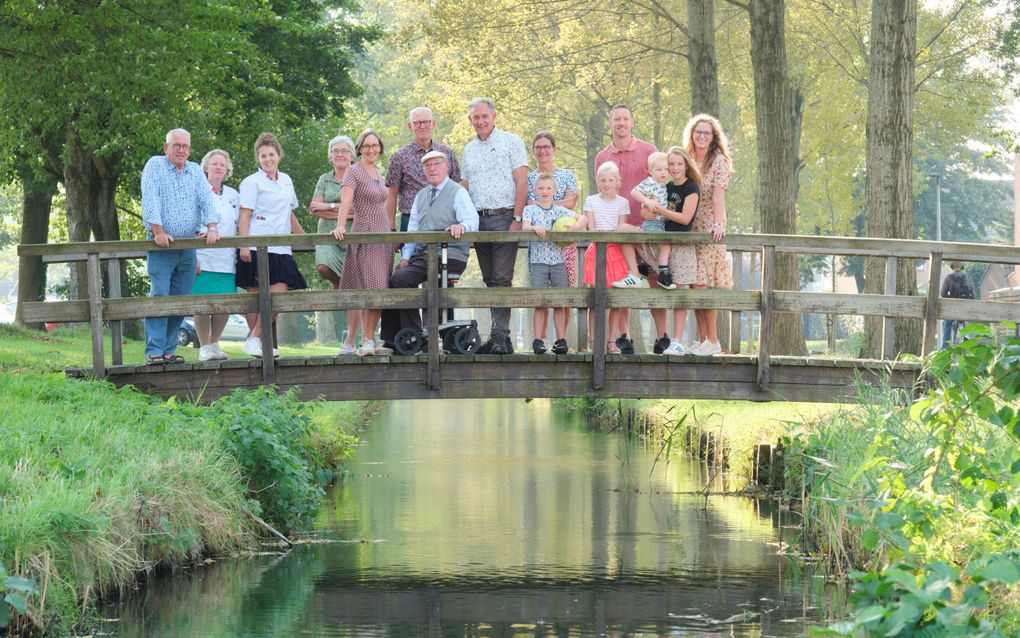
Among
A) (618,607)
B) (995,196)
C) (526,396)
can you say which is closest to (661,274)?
(526,396)

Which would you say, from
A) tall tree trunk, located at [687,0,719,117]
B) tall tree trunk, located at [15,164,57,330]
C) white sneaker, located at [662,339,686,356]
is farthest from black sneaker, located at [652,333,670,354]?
tall tree trunk, located at [15,164,57,330]

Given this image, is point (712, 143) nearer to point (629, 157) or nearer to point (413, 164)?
point (629, 157)

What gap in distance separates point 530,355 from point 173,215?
10.4 ft

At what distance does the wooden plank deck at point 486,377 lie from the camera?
493 inches

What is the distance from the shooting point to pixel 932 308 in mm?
12781

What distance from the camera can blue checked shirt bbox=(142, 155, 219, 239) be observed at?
40.2 ft

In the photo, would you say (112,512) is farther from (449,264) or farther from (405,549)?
(449,264)

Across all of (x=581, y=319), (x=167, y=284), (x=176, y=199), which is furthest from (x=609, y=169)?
(x=167, y=284)

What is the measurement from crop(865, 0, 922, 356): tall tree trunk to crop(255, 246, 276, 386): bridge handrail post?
6.91 metres

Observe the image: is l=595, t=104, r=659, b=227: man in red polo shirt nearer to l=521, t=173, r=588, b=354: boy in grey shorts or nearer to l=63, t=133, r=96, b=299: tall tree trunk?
l=521, t=173, r=588, b=354: boy in grey shorts

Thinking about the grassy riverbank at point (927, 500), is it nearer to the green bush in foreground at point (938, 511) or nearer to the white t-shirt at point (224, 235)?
the green bush in foreground at point (938, 511)

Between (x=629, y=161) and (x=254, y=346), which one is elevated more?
(x=629, y=161)

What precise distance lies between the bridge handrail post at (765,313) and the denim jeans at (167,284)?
4841mm

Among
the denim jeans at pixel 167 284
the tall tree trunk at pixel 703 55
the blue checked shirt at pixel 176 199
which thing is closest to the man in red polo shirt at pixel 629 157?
the blue checked shirt at pixel 176 199
